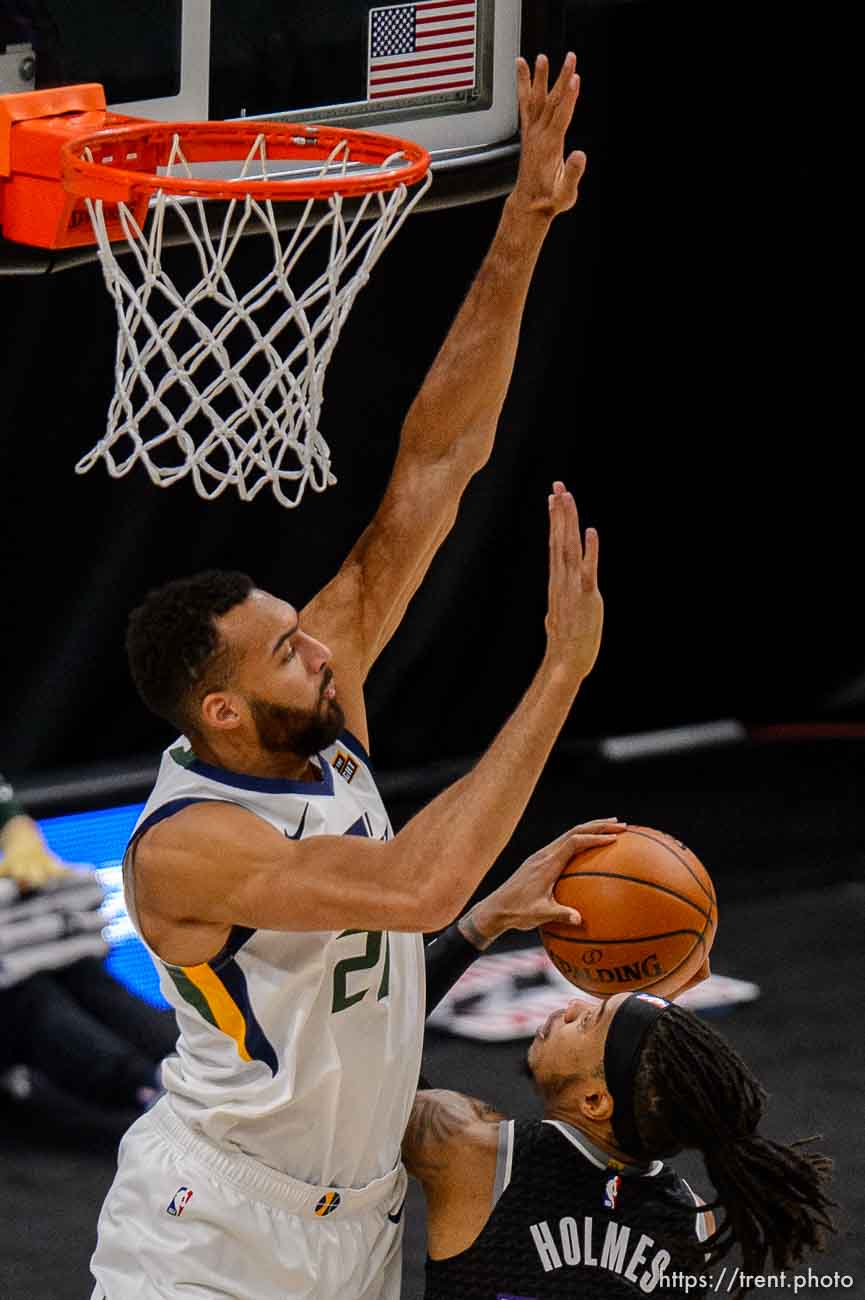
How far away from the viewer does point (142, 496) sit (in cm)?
769

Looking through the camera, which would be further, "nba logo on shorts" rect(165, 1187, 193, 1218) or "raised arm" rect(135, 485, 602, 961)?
"nba logo on shorts" rect(165, 1187, 193, 1218)

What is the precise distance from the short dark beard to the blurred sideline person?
8.77 ft

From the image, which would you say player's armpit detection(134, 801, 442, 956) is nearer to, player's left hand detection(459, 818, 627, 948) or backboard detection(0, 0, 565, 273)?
player's left hand detection(459, 818, 627, 948)

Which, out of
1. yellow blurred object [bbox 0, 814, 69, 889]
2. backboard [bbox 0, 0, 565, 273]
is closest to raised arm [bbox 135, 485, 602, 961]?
backboard [bbox 0, 0, 565, 273]

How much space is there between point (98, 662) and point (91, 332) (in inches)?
48.7

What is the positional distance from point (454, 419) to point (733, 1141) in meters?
1.41

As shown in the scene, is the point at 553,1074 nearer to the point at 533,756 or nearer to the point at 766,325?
the point at 533,756

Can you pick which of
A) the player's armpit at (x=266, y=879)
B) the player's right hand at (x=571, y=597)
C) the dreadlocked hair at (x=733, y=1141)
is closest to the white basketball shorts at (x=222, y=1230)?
the player's armpit at (x=266, y=879)

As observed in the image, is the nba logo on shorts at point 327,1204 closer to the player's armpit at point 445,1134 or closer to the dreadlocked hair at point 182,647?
the player's armpit at point 445,1134

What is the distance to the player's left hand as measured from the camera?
3.29 m

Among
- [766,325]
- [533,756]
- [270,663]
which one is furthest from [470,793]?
[766,325]

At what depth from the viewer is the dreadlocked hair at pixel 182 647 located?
3055 mm

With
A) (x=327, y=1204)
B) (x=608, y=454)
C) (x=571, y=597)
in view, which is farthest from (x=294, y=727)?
(x=608, y=454)

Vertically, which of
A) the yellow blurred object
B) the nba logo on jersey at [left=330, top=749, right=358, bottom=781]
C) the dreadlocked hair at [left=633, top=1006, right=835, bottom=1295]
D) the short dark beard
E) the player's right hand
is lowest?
the yellow blurred object
